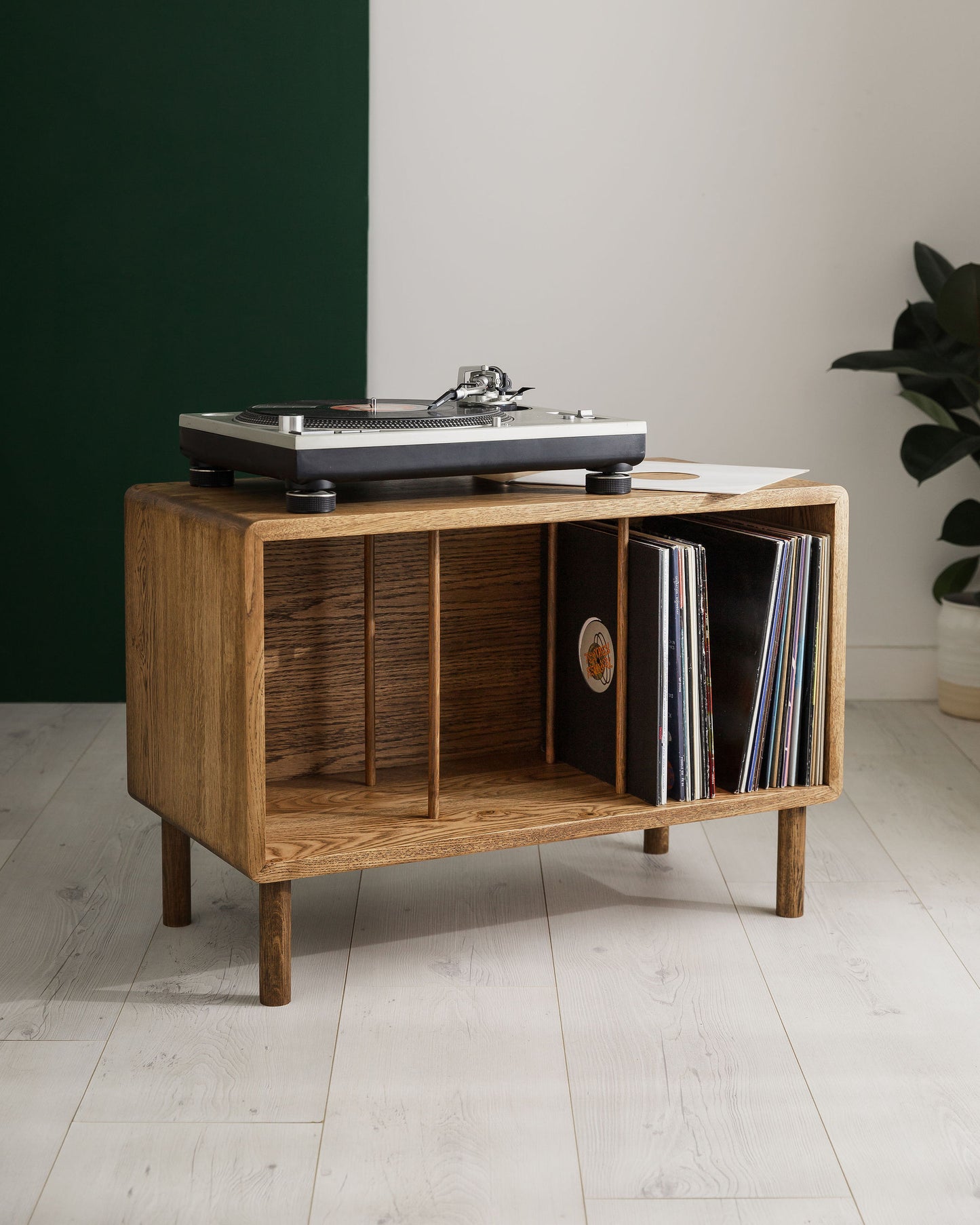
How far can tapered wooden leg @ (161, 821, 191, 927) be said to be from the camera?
5.95ft

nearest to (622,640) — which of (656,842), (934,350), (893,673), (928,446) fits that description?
(656,842)

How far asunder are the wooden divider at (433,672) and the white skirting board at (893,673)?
1753 millimetres

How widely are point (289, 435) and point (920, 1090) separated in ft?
3.18

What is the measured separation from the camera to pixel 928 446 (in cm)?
284

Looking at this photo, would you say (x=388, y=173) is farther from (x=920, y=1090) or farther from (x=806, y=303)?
(x=920, y=1090)

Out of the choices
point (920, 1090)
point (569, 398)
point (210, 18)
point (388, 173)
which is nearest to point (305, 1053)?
point (920, 1090)

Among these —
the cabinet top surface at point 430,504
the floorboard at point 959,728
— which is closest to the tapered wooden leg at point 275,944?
the cabinet top surface at point 430,504

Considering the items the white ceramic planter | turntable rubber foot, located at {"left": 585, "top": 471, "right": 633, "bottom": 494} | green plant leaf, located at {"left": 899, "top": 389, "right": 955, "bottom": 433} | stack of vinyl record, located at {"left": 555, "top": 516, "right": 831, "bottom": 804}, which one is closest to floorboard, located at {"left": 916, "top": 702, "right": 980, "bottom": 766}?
the white ceramic planter

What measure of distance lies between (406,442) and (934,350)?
1.74m

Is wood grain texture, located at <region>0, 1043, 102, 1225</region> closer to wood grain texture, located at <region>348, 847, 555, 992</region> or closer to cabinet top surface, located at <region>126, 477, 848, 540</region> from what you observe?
wood grain texture, located at <region>348, 847, 555, 992</region>

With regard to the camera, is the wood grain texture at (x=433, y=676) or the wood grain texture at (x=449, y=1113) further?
the wood grain texture at (x=433, y=676)

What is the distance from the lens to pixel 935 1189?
4.22ft

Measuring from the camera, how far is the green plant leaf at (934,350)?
113 inches

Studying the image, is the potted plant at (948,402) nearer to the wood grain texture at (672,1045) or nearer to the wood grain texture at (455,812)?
the wood grain texture at (672,1045)
